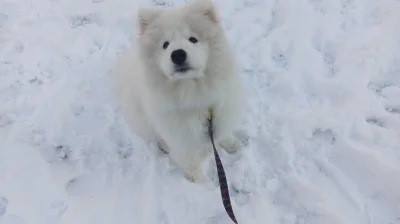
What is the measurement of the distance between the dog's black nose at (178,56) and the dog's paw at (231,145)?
1.03 meters

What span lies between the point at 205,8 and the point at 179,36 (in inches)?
9.1

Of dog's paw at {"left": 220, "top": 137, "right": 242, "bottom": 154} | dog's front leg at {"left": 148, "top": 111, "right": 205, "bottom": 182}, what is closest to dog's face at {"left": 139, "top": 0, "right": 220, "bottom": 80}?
dog's front leg at {"left": 148, "top": 111, "right": 205, "bottom": 182}

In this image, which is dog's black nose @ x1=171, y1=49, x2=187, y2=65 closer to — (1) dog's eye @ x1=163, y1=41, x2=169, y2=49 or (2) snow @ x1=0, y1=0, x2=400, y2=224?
(1) dog's eye @ x1=163, y1=41, x2=169, y2=49

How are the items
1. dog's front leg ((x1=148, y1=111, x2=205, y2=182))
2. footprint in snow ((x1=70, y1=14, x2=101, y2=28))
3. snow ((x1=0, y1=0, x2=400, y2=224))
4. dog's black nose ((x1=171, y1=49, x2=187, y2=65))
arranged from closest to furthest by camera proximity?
dog's black nose ((x1=171, y1=49, x2=187, y2=65)) → dog's front leg ((x1=148, y1=111, x2=205, y2=182)) → snow ((x1=0, y1=0, x2=400, y2=224)) → footprint in snow ((x1=70, y1=14, x2=101, y2=28))

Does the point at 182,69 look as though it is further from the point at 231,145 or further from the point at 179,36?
the point at 231,145

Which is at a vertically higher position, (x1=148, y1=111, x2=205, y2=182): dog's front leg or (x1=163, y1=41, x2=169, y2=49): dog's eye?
(x1=163, y1=41, x2=169, y2=49): dog's eye

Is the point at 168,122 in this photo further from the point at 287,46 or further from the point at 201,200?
the point at 287,46

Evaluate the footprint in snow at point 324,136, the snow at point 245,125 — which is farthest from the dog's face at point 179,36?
the footprint in snow at point 324,136

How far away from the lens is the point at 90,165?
3172mm

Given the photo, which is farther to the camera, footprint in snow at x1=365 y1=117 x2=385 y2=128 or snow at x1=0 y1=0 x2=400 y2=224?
footprint in snow at x1=365 y1=117 x2=385 y2=128

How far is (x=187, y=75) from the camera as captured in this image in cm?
227

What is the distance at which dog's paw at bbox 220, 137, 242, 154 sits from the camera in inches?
120

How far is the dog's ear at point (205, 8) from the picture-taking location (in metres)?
2.34

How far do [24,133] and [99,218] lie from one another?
1.09 metres
